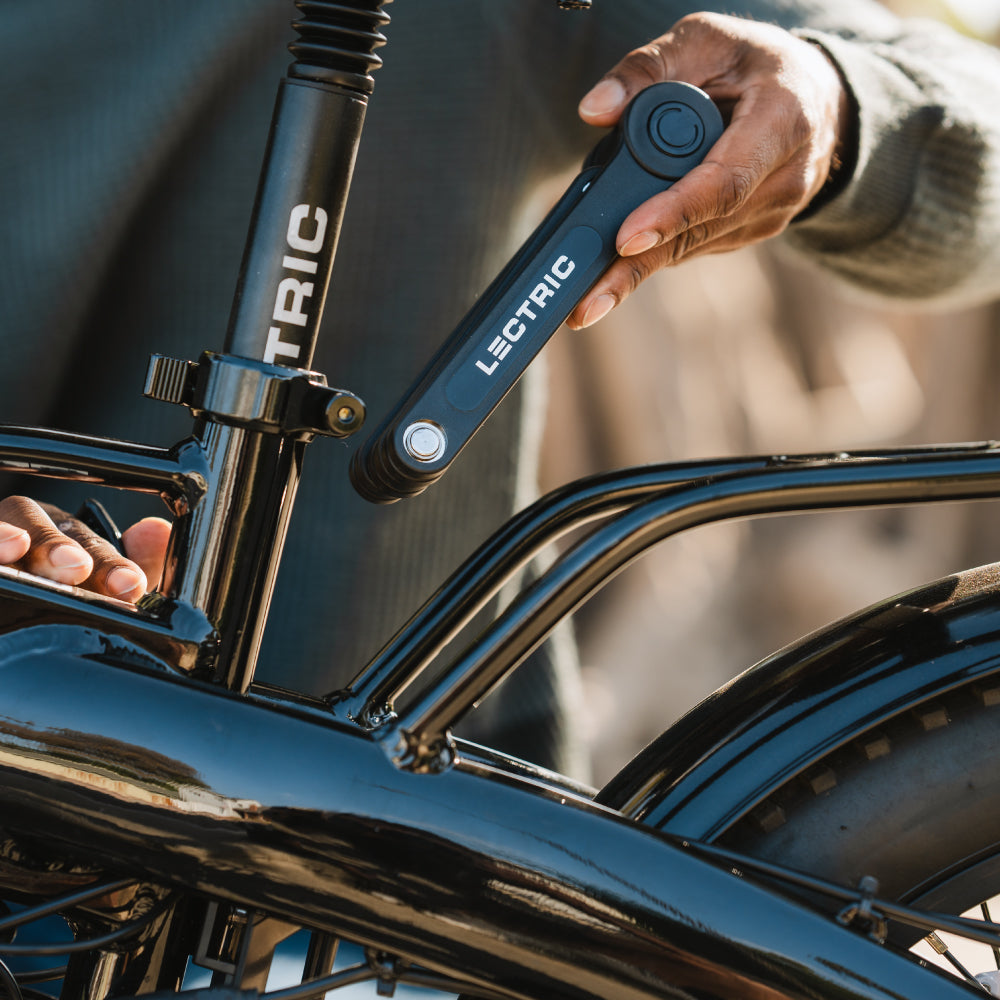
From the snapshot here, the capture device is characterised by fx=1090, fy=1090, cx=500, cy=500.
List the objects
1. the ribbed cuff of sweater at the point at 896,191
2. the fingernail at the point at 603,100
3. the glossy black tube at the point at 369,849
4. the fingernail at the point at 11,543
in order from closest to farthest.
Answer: the glossy black tube at the point at 369,849, the fingernail at the point at 11,543, the fingernail at the point at 603,100, the ribbed cuff of sweater at the point at 896,191

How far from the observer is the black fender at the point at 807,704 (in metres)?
0.52

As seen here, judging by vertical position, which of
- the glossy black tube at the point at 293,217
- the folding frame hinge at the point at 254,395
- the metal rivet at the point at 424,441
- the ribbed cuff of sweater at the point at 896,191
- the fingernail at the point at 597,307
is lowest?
the folding frame hinge at the point at 254,395

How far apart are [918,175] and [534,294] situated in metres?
0.62

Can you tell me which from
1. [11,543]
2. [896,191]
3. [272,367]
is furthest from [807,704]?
[896,191]

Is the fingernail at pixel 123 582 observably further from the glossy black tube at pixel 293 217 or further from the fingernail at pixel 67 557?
the glossy black tube at pixel 293 217

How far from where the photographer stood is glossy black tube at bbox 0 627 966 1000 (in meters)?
0.43

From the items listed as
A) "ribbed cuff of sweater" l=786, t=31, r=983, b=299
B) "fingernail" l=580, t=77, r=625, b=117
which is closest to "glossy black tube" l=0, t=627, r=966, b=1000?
"fingernail" l=580, t=77, r=625, b=117

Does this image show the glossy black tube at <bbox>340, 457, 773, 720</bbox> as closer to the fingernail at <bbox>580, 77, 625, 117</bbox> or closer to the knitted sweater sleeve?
the fingernail at <bbox>580, 77, 625, 117</bbox>

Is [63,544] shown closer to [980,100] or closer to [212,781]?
[212,781]

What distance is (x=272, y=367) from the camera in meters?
0.48

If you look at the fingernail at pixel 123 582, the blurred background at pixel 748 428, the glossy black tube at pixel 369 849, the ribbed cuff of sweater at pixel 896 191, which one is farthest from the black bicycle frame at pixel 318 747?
the blurred background at pixel 748 428

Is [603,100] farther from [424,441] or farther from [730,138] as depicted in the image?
[424,441]

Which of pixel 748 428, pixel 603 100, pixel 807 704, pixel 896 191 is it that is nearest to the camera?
pixel 807 704

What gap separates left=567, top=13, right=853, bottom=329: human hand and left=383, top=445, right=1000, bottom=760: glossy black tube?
5.8 inches
